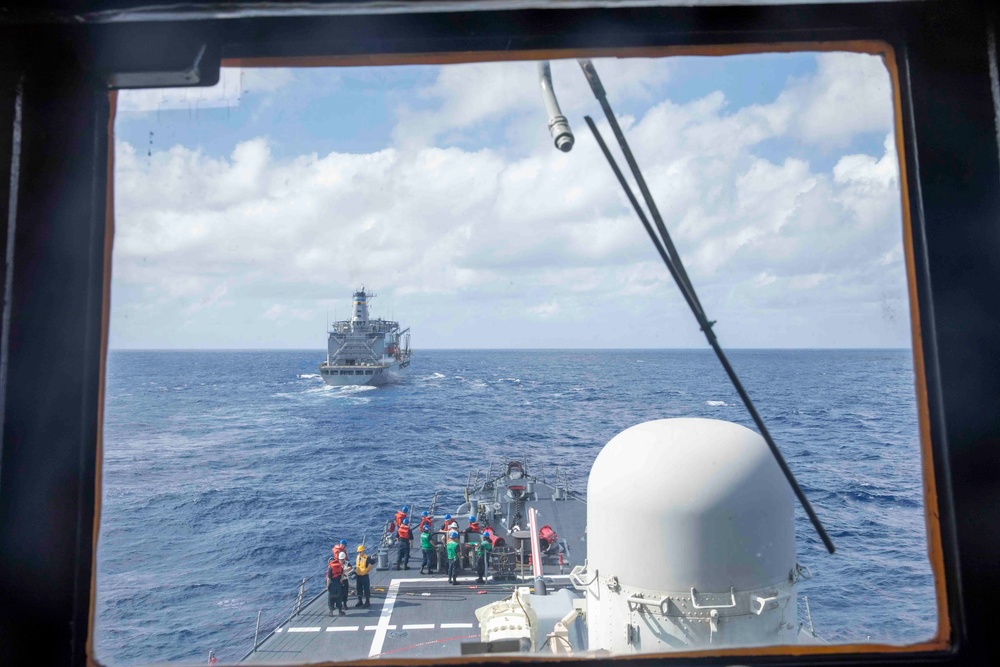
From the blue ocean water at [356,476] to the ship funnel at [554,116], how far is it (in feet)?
4.68

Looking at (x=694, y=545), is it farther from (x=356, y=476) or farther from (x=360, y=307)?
(x=360, y=307)

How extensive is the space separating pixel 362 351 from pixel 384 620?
6911 cm

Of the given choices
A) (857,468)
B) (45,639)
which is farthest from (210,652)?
(857,468)

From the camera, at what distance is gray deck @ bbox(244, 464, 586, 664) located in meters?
12.4

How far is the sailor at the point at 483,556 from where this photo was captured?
52.4 ft

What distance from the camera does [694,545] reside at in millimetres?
6023

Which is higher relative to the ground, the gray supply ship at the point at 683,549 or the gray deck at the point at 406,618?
the gray supply ship at the point at 683,549

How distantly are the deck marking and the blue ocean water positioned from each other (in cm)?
460

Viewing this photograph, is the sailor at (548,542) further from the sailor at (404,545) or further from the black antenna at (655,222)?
the black antenna at (655,222)

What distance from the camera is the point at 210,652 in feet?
66.1

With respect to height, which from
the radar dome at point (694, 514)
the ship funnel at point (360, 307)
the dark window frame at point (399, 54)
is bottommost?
the radar dome at point (694, 514)

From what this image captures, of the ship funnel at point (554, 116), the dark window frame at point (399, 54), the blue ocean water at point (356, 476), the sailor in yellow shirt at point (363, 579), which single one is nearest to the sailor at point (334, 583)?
the sailor in yellow shirt at point (363, 579)

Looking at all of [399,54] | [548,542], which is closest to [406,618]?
[548,542]

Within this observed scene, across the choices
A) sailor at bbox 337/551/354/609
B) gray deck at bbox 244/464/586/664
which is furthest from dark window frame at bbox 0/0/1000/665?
sailor at bbox 337/551/354/609
